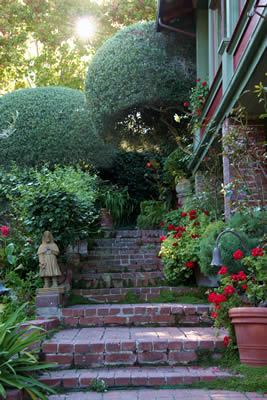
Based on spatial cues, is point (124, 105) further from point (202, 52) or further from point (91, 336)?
point (91, 336)

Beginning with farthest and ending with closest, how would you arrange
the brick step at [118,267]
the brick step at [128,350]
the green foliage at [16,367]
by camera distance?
the brick step at [118,267], the brick step at [128,350], the green foliage at [16,367]

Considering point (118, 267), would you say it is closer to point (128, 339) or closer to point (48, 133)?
point (128, 339)

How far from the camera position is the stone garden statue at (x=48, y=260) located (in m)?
5.83

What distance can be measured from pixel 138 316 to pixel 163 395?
1.87 metres

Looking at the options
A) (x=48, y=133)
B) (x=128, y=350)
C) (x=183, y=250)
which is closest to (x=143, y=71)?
(x=48, y=133)

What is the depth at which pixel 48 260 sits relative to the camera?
5.89 m

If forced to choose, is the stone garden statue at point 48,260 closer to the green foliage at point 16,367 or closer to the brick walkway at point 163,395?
the green foliage at point 16,367

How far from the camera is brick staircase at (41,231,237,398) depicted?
157 inches

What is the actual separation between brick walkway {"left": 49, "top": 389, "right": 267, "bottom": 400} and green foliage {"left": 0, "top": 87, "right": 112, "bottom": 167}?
7646 mm

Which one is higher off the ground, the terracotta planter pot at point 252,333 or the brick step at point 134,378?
the terracotta planter pot at point 252,333

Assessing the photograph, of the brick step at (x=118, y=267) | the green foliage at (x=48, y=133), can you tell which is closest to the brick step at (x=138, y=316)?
the brick step at (x=118, y=267)

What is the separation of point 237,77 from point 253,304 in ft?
8.21

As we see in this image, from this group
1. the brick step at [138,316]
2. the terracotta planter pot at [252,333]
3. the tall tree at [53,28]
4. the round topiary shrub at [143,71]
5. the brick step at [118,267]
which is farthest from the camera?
the tall tree at [53,28]

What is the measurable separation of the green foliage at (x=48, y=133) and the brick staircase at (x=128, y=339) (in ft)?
13.7
